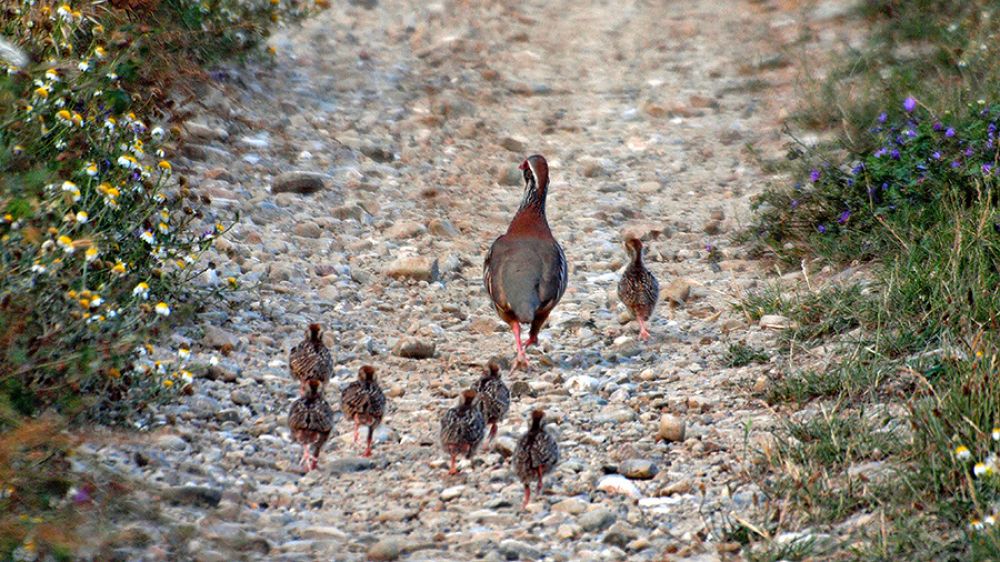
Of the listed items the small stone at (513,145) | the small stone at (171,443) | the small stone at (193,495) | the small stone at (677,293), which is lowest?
the small stone at (513,145)

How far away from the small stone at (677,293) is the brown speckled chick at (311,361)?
9.71ft

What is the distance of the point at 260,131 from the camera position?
461 inches

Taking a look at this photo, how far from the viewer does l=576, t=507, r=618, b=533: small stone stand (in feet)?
19.7

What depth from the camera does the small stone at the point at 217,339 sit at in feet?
25.7

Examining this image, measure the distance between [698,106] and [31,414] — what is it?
9525 millimetres

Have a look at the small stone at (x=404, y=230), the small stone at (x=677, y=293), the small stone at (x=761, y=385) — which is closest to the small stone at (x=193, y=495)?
the small stone at (x=761, y=385)

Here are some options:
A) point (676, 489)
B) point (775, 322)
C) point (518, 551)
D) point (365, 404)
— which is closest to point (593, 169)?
point (775, 322)

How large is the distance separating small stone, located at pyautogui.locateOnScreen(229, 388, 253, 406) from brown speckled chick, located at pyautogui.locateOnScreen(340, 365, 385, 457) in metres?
0.72

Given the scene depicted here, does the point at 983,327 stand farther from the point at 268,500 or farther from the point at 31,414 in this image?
the point at 31,414

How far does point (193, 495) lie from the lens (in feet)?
19.4

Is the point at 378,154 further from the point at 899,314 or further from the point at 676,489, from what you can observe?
the point at 676,489

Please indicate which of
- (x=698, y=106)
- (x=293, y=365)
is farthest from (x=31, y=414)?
(x=698, y=106)

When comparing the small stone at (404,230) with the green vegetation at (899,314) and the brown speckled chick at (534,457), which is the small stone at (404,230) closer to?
the green vegetation at (899,314)

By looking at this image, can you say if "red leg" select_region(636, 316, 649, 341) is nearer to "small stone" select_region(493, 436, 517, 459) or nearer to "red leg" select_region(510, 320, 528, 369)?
"red leg" select_region(510, 320, 528, 369)
